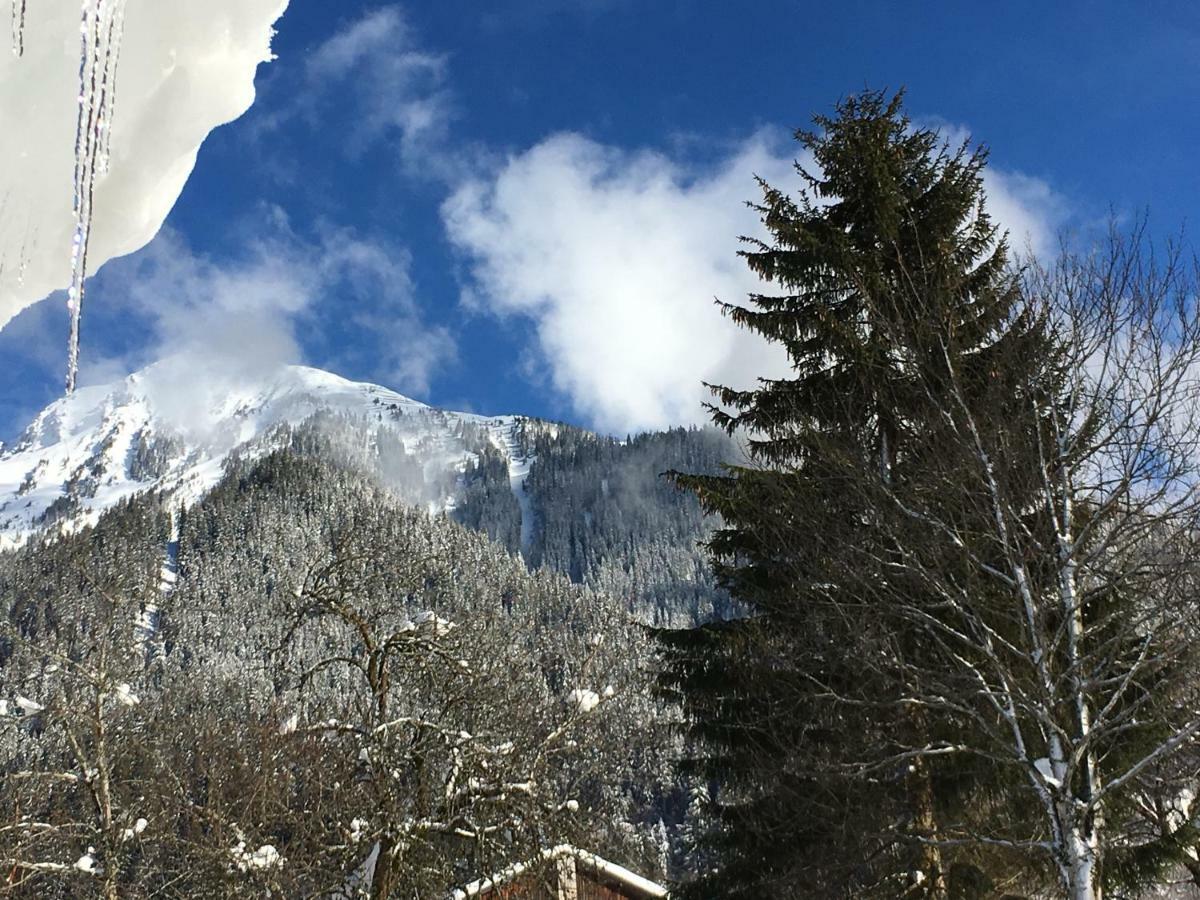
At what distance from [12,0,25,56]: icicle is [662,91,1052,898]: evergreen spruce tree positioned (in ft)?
18.5

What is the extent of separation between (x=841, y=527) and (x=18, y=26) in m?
6.43

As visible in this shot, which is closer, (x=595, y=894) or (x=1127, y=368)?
(x=1127, y=368)

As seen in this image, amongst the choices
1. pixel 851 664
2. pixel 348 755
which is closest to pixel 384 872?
pixel 348 755

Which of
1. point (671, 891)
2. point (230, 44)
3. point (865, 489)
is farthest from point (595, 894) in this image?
point (230, 44)

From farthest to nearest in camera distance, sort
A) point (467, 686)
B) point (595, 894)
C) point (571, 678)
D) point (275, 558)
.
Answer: point (275, 558) → point (595, 894) → point (467, 686) → point (571, 678)

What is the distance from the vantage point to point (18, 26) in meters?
1.73

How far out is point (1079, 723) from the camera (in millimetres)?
5992

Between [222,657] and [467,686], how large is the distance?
393 ft

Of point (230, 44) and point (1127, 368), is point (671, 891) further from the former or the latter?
point (230, 44)

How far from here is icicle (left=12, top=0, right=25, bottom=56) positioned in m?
1.72

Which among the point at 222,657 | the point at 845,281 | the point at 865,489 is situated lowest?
the point at 865,489

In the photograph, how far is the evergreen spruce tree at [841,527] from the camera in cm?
696

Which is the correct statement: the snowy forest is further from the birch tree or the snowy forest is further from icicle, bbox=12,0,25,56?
icicle, bbox=12,0,25,56

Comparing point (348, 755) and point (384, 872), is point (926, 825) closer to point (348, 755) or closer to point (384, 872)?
point (384, 872)
